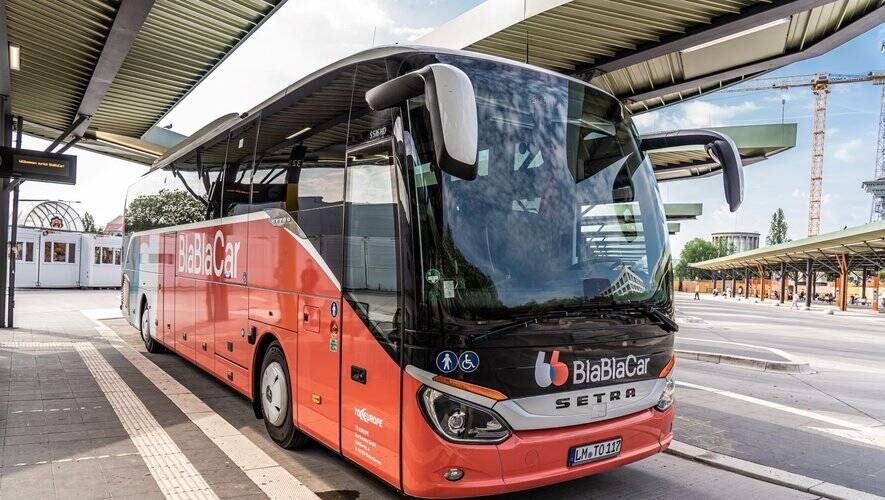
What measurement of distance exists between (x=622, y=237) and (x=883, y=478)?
348 centimetres

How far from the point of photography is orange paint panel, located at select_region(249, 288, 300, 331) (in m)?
5.58

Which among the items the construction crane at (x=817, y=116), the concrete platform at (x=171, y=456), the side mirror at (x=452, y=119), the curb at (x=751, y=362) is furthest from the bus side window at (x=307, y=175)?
the construction crane at (x=817, y=116)

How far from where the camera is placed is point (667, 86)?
440 inches

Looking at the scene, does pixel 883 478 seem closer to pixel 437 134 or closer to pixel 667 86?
pixel 437 134

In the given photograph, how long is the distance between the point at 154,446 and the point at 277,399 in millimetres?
1169

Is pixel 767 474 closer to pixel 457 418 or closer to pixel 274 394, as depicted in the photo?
pixel 457 418

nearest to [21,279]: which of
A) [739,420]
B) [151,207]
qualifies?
[151,207]

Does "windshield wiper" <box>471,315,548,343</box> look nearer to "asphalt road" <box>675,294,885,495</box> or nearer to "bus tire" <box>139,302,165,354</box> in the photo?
"asphalt road" <box>675,294,885,495</box>

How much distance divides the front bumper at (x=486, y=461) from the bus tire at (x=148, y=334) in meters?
8.86

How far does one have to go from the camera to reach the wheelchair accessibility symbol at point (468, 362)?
3.81m

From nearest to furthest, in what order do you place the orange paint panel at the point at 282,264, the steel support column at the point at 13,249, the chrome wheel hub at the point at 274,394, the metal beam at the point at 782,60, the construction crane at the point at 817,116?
the orange paint panel at the point at 282,264
the chrome wheel hub at the point at 274,394
the metal beam at the point at 782,60
the steel support column at the point at 13,249
the construction crane at the point at 817,116

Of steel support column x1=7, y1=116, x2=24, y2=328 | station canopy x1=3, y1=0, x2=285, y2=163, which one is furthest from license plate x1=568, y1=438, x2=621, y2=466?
steel support column x1=7, y1=116, x2=24, y2=328

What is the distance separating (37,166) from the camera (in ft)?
39.4

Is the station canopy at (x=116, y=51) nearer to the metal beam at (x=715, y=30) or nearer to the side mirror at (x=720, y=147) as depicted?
the metal beam at (x=715, y=30)
